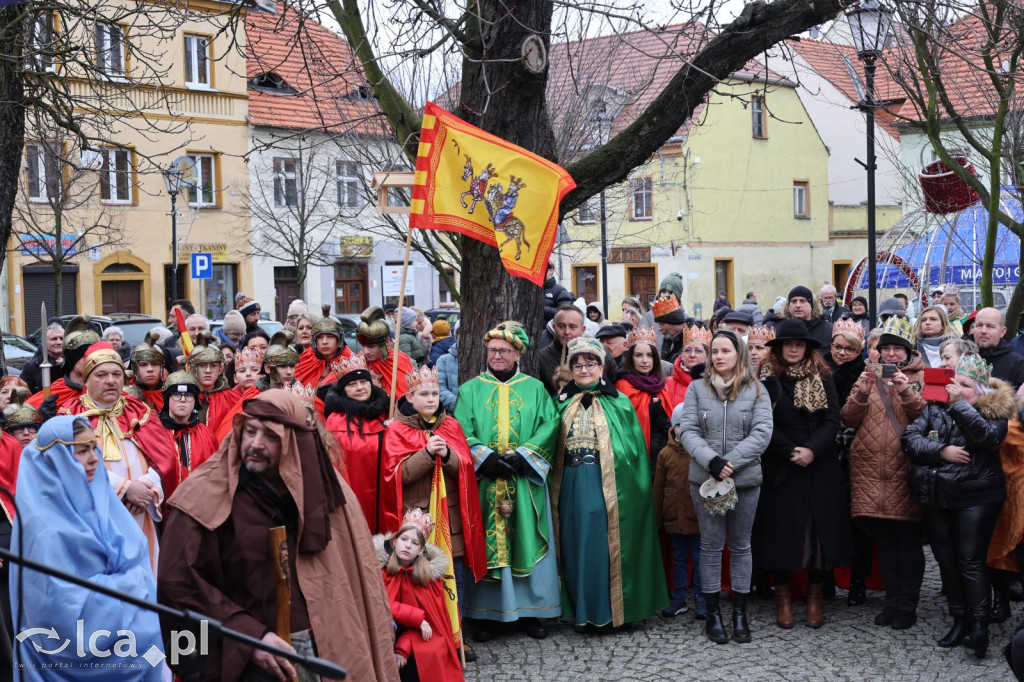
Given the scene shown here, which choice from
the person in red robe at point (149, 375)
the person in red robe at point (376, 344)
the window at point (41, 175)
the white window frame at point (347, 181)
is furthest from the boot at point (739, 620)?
the window at point (41, 175)

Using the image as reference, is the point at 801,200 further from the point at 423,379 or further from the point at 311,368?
the point at 423,379

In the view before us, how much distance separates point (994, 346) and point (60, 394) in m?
6.60

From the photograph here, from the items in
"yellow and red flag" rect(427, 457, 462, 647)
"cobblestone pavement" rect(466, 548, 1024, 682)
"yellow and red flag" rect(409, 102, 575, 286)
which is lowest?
"cobblestone pavement" rect(466, 548, 1024, 682)

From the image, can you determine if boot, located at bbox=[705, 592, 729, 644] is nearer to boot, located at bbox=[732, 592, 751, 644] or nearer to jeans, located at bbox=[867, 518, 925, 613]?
boot, located at bbox=[732, 592, 751, 644]

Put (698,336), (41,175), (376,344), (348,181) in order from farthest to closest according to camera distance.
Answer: (41,175)
(348,181)
(698,336)
(376,344)

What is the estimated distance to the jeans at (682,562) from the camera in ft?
24.9

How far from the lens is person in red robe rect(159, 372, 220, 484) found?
21.4 feet

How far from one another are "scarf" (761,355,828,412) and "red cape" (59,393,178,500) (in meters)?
3.77

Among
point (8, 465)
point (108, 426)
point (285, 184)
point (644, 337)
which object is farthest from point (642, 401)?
point (285, 184)

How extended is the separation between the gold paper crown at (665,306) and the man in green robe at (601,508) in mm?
2889

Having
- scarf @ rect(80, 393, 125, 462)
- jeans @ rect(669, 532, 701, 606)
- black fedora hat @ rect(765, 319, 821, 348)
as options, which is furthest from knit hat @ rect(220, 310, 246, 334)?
black fedora hat @ rect(765, 319, 821, 348)

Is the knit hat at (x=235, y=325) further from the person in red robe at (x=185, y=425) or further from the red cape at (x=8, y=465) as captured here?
the red cape at (x=8, y=465)

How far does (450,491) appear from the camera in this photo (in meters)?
6.76

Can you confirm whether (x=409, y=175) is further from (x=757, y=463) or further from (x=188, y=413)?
(x=757, y=463)
